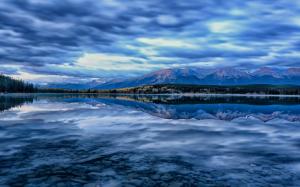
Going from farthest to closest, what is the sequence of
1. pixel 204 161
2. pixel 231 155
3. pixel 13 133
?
pixel 13 133 → pixel 231 155 → pixel 204 161

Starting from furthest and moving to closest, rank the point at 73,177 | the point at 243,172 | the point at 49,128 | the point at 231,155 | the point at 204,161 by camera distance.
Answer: the point at 49,128 → the point at 231,155 → the point at 204,161 → the point at 243,172 → the point at 73,177

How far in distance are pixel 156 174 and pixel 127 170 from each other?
1485mm

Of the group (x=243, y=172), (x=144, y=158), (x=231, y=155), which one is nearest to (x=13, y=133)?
(x=144, y=158)

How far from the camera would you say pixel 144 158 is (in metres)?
17.5

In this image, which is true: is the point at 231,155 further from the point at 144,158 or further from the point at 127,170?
the point at 127,170

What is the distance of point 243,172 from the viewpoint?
A: 48.2 feet

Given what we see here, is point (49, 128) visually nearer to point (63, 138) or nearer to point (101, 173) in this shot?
point (63, 138)

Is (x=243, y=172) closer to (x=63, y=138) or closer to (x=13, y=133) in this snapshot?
(x=63, y=138)

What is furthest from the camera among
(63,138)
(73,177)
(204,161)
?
(63,138)

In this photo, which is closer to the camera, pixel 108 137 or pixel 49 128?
pixel 108 137

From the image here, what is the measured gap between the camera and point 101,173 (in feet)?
46.5

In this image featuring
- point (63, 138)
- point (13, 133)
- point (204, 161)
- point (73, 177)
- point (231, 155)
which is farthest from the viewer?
point (13, 133)

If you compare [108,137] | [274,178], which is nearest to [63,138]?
[108,137]

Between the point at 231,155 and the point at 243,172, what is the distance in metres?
4.04
